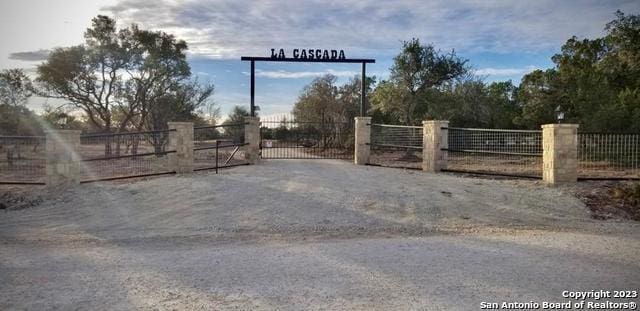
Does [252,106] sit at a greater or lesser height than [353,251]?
greater

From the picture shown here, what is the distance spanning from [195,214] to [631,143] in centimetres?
1153

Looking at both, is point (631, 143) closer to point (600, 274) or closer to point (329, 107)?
point (600, 274)

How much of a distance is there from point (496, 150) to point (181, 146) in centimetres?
936

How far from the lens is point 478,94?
2794 centimetres

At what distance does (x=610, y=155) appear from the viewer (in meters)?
13.9

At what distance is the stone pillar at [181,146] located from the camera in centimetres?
1309

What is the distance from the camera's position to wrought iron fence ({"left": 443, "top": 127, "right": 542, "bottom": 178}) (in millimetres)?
13523

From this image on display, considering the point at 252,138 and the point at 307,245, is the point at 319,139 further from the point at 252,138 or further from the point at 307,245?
the point at 307,245

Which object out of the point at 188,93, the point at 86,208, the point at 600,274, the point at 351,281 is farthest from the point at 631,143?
the point at 188,93

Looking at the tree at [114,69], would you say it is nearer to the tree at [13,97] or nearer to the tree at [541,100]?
the tree at [13,97]

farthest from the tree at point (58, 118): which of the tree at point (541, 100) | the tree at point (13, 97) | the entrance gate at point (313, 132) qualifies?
the tree at point (541, 100)

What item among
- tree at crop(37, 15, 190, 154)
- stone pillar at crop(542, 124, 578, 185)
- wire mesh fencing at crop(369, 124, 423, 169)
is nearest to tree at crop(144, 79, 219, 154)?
tree at crop(37, 15, 190, 154)

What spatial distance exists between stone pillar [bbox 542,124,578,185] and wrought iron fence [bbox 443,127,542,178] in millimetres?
752

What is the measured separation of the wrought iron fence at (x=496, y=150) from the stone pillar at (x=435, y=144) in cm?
24
